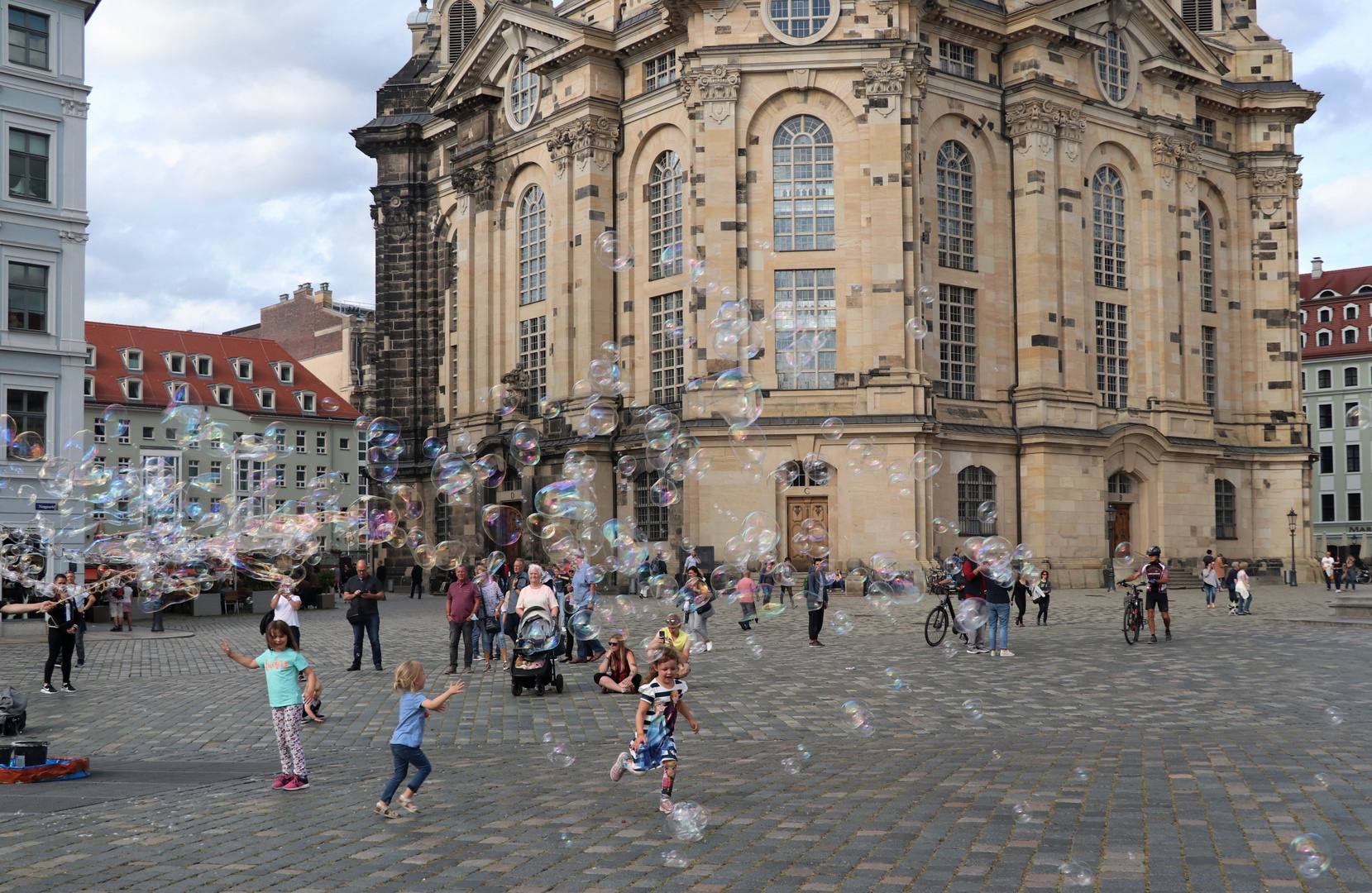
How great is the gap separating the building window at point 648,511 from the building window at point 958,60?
1884 centimetres

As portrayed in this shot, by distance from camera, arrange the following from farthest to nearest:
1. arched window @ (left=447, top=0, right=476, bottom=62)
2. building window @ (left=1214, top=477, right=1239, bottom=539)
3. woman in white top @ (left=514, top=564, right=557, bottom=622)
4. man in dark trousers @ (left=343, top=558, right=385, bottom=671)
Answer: arched window @ (left=447, top=0, right=476, bottom=62)
building window @ (left=1214, top=477, right=1239, bottom=539)
man in dark trousers @ (left=343, top=558, right=385, bottom=671)
woman in white top @ (left=514, top=564, right=557, bottom=622)

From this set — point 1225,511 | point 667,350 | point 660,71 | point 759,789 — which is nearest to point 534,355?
point 667,350

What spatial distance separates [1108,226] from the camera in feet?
166

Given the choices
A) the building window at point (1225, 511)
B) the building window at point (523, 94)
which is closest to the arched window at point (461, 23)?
the building window at point (523, 94)

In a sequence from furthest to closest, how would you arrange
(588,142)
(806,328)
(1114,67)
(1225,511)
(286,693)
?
(1225,511) → (1114,67) → (588,142) → (806,328) → (286,693)

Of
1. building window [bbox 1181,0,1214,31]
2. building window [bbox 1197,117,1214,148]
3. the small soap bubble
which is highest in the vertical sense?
building window [bbox 1181,0,1214,31]

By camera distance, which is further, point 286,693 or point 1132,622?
point 1132,622

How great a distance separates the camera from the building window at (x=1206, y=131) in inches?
2152

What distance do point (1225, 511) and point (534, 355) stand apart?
30.8 meters

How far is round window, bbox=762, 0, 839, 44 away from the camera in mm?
44000

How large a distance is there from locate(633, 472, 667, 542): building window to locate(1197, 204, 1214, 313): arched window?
2656cm

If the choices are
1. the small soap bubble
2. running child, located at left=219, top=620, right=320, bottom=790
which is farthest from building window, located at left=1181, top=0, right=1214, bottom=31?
the small soap bubble

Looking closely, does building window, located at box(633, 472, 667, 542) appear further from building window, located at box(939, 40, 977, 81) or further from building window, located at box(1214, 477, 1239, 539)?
building window, located at box(1214, 477, 1239, 539)

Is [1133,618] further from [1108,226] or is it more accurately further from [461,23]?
[461,23]
